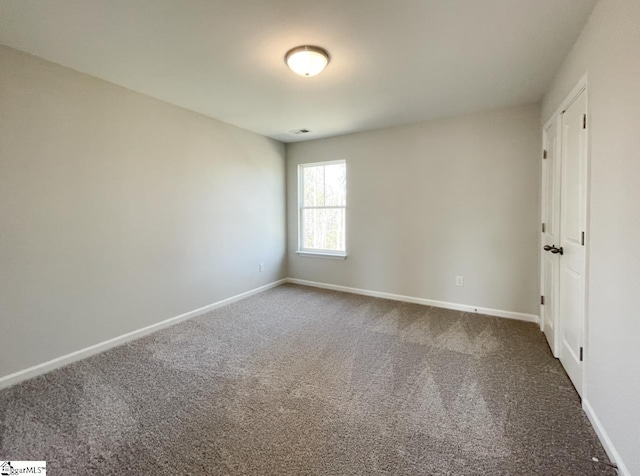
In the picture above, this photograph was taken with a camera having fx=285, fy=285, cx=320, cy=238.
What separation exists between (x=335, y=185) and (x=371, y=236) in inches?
41.5

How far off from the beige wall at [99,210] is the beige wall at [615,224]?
3648 millimetres

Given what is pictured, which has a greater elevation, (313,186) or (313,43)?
(313,43)

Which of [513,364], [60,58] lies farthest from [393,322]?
[60,58]

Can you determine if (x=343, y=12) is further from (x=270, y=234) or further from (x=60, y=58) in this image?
(x=270, y=234)

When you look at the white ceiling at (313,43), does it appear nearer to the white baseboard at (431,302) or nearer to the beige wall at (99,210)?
the beige wall at (99,210)

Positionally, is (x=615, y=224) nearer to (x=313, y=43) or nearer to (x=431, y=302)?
(x=313, y=43)

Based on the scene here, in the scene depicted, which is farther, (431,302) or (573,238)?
(431,302)

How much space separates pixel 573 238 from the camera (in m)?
2.10

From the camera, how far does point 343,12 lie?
68.6 inches

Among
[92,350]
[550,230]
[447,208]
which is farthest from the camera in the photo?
[447,208]

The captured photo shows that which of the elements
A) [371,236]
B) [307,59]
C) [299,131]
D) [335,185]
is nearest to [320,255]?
[371,236]

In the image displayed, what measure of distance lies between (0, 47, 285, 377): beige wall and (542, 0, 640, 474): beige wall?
12.0 ft

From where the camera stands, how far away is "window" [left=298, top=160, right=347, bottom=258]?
4629 mm

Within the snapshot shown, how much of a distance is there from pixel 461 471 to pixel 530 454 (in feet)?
1.38
